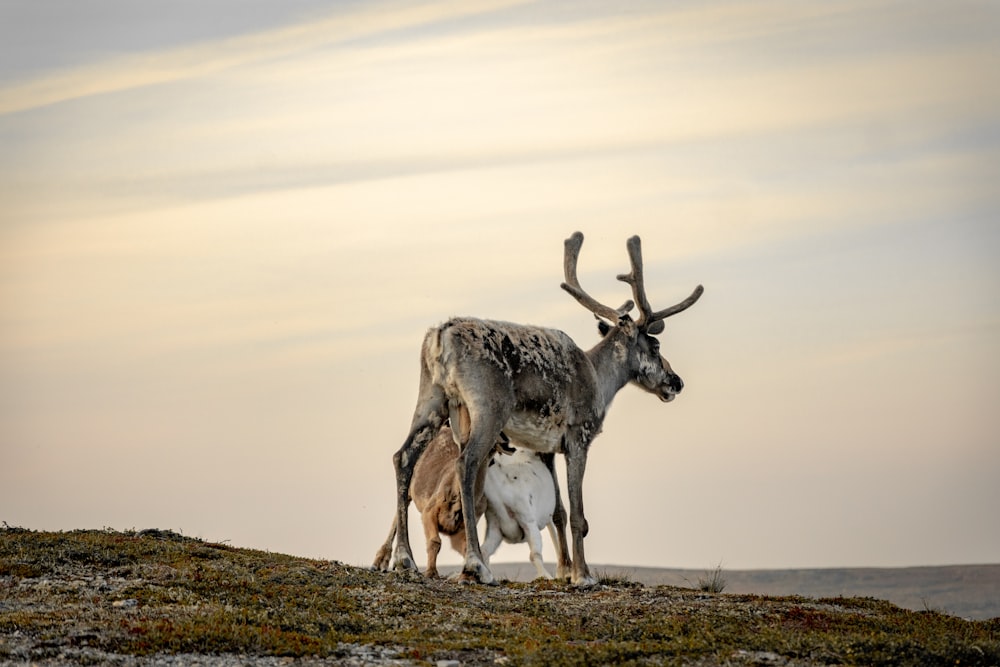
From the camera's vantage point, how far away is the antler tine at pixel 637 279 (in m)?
24.6

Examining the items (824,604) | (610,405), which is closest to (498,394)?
(610,405)

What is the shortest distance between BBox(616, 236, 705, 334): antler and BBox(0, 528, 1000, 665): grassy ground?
502 cm

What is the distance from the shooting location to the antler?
80.6ft

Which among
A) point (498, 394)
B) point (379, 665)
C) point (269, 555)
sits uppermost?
point (498, 394)

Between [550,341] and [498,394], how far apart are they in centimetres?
174

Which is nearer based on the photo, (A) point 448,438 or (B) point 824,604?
(B) point 824,604

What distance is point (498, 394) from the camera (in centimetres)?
2123

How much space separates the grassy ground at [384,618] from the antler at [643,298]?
502cm

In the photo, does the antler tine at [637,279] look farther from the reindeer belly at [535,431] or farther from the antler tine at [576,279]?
the reindeer belly at [535,431]

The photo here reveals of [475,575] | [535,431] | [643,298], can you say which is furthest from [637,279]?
[475,575]

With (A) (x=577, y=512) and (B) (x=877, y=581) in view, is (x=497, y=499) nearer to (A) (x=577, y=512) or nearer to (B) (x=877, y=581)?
(A) (x=577, y=512)

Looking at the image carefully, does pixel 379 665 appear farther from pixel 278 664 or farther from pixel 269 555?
pixel 269 555

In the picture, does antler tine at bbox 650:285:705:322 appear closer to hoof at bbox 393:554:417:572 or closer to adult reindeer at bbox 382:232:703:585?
adult reindeer at bbox 382:232:703:585

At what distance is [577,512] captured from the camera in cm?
2214
